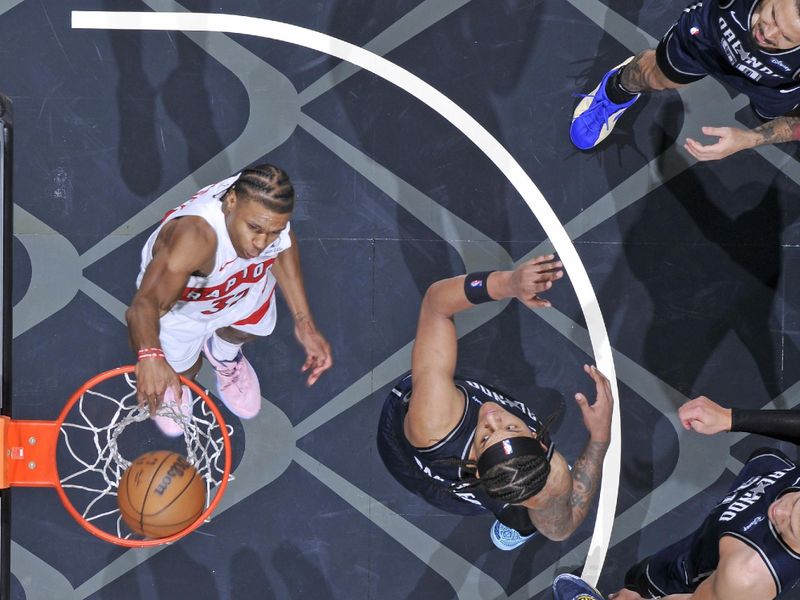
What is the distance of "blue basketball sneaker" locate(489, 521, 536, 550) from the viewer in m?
5.30

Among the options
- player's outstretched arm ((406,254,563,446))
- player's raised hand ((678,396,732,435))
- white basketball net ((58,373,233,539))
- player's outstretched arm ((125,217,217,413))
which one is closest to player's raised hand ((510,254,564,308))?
player's outstretched arm ((406,254,563,446))

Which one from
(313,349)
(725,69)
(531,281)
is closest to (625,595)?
(531,281)

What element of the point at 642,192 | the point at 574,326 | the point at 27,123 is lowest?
the point at 574,326

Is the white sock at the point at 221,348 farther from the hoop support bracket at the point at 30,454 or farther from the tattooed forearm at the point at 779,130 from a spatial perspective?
the tattooed forearm at the point at 779,130

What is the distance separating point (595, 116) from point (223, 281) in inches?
99.9

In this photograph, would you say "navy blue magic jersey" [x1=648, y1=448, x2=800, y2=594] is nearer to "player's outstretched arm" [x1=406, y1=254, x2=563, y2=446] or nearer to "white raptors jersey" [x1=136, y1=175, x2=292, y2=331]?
"player's outstretched arm" [x1=406, y1=254, x2=563, y2=446]

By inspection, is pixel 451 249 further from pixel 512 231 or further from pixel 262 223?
pixel 262 223

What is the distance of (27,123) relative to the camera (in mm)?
5270

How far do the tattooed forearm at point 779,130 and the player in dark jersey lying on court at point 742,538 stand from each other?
1.58 m

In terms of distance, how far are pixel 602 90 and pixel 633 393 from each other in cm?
196

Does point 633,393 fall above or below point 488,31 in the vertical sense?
below

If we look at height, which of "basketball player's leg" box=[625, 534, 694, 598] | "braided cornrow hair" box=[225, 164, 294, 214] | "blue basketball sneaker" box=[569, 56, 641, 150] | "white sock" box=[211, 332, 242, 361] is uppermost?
"braided cornrow hair" box=[225, 164, 294, 214]

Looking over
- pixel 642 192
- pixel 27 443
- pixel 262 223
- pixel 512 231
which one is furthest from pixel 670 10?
pixel 27 443

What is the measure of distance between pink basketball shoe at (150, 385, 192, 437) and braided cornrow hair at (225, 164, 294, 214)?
3.88 ft
